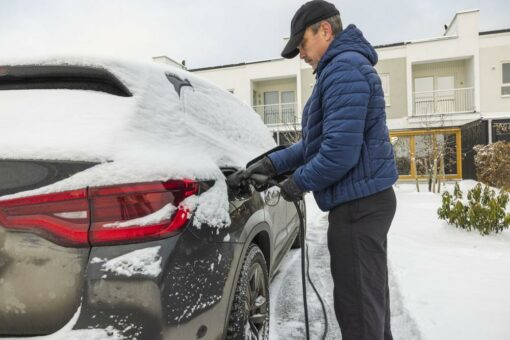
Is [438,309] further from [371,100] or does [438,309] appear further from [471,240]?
[471,240]

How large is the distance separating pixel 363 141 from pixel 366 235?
0.45 meters

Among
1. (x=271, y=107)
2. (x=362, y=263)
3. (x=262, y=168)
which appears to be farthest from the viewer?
(x=271, y=107)

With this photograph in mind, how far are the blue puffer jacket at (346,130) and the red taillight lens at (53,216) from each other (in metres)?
1.00

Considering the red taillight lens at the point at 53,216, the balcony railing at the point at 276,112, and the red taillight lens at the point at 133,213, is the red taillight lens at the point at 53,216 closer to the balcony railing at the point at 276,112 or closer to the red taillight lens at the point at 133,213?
the red taillight lens at the point at 133,213

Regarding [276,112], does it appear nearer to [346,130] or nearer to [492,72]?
[492,72]

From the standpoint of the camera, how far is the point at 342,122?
1.69 meters

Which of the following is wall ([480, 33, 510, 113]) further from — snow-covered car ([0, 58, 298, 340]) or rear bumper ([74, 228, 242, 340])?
rear bumper ([74, 228, 242, 340])

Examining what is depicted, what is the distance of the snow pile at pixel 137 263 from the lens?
1260 millimetres

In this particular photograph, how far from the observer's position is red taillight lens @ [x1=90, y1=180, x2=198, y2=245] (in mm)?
1300

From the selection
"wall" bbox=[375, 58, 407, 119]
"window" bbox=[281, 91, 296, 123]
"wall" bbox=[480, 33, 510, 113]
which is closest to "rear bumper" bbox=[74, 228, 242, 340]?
"wall" bbox=[375, 58, 407, 119]

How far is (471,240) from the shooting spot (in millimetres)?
5117

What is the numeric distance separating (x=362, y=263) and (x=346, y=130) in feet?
2.13

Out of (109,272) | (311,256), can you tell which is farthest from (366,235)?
(311,256)

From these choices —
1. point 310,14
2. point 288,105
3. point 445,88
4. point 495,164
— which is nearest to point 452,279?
point 310,14
